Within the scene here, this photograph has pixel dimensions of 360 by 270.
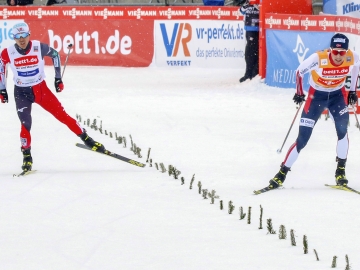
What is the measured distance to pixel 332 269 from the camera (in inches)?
230

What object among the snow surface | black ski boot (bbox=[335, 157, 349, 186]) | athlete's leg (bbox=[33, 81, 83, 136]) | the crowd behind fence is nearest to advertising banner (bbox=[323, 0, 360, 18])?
the snow surface

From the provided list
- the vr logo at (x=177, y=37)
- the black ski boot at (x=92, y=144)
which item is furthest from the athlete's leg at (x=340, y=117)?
the vr logo at (x=177, y=37)

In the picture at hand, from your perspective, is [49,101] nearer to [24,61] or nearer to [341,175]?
[24,61]

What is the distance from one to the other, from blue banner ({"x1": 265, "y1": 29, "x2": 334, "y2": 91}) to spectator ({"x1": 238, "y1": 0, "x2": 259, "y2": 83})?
478 millimetres

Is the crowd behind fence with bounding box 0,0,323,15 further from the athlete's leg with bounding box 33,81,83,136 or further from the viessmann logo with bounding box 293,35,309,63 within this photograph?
the athlete's leg with bounding box 33,81,83,136

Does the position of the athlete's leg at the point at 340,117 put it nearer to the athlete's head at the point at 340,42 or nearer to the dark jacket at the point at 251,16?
the athlete's head at the point at 340,42

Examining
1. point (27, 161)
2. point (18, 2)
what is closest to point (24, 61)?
point (27, 161)

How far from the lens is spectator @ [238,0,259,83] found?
18297 millimetres

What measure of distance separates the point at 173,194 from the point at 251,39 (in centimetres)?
1053

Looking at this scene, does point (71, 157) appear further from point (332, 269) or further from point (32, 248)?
point (332, 269)

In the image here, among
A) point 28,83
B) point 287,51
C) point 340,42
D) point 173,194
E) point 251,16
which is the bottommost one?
point 173,194

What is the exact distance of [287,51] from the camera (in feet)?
56.3

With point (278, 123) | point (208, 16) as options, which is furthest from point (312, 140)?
point (208, 16)

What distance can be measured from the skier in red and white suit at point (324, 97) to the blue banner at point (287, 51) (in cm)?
→ 730
